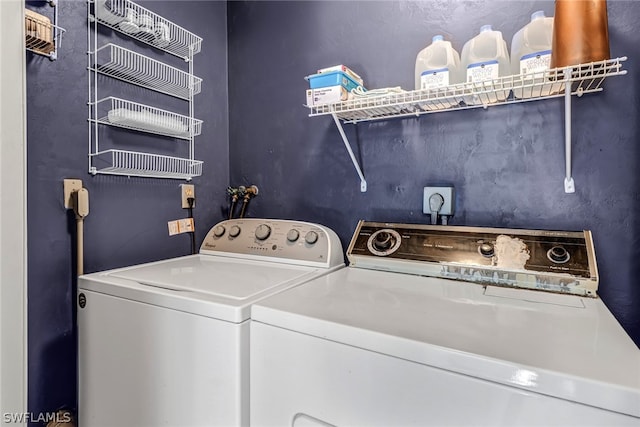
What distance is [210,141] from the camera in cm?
190

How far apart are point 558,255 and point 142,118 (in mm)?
1611

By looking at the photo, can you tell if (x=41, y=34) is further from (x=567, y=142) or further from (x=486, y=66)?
(x=567, y=142)

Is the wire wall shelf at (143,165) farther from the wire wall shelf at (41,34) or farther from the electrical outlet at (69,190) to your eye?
the wire wall shelf at (41,34)

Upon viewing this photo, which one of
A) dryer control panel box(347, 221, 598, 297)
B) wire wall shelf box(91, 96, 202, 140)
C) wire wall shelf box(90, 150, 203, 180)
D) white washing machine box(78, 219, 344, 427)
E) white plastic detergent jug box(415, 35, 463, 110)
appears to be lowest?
white washing machine box(78, 219, 344, 427)

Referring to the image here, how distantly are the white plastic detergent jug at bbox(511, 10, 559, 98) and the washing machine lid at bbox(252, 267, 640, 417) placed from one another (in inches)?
25.6

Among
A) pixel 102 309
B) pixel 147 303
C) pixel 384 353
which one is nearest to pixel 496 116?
pixel 384 353

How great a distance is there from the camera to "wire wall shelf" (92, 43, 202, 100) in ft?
4.56

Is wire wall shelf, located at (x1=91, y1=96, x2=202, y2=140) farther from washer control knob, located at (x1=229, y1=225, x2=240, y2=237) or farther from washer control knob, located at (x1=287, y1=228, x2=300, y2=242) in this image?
washer control knob, located at (x1=287, y1=228, x2=300, y2=242)

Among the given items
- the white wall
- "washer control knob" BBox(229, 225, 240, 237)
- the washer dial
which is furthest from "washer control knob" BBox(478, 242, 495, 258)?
the white wall

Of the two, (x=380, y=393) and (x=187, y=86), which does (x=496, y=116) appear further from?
(x=187, y=86)

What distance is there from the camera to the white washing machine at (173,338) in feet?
2.90

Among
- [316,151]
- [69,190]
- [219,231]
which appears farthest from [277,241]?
[69,190]

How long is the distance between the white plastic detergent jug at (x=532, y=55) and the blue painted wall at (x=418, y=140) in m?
0.11

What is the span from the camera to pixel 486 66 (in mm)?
1123
